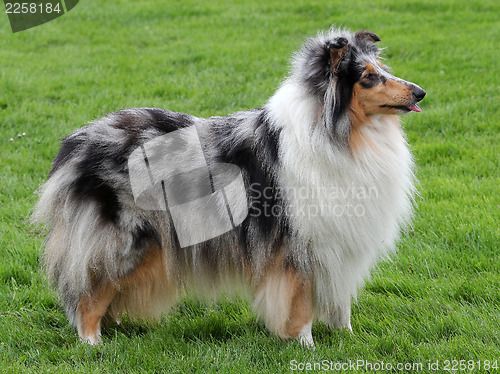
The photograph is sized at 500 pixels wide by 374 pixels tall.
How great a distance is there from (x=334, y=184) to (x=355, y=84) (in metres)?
0.64

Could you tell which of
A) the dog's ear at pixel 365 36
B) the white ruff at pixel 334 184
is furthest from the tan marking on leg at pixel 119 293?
the dog's ear at pixel 365 36

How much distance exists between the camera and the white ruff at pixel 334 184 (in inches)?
144

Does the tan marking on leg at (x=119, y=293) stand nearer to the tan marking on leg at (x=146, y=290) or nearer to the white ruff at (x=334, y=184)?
the tan marking on leg at (x=146, y=290)

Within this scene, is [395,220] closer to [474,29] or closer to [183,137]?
[183,137]

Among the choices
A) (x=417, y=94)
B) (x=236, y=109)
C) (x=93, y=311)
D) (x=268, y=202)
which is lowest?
(x=236, y=109)

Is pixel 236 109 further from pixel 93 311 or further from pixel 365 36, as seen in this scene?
pixel 93 311

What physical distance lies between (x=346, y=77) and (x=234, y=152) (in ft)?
2.86

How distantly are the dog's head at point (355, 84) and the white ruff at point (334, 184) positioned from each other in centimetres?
11

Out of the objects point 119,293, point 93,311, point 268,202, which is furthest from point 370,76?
point 93,311

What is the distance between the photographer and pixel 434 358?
3572 mm

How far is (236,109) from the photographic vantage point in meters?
8.02

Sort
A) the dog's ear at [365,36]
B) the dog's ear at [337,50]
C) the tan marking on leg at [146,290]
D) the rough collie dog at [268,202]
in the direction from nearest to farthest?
1. the dog's ear at [337,50]
2. the rough collie dog at [268,202]
3. the dog's ear at [365,36]
4. the tan marking on leg at [146,290]

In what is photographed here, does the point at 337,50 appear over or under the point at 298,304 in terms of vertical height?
over

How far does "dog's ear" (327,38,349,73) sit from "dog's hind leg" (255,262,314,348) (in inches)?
52.5
